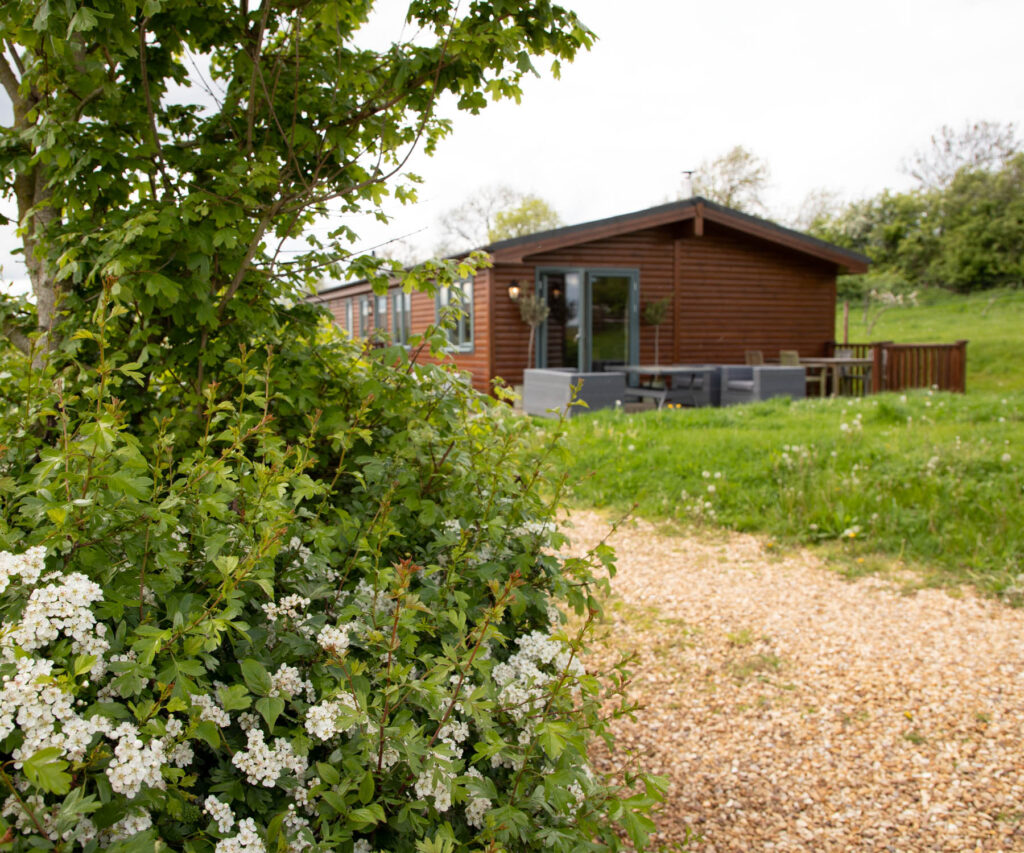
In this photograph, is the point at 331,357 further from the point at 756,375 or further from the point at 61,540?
the point at 756,375

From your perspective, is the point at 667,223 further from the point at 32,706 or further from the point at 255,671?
the point at 32,706

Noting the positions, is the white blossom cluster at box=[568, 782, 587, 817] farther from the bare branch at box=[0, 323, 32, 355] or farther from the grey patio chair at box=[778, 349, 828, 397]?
the grey patio chair at box=[778, 349, 828, 397]

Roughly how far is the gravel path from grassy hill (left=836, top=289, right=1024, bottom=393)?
15142 millimetres

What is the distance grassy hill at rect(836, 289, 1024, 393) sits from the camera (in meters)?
18.7

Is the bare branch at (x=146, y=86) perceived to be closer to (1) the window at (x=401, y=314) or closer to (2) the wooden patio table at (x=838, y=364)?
(2) the wooden patio table at (x=838, y=364)

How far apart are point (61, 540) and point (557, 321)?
591 inches

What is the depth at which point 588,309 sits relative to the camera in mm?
15703

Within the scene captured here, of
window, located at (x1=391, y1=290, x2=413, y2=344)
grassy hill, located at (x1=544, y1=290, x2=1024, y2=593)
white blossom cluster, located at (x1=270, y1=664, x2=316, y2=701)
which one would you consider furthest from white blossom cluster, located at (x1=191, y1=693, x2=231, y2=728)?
window, located at (x1=391, y1=290, x2=413, y2=344)

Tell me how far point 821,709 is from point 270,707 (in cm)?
263

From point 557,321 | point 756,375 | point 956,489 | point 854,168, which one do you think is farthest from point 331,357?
point 854,168

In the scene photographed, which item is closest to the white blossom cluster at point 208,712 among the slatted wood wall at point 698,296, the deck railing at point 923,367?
the slatted wood wall at point 698,296

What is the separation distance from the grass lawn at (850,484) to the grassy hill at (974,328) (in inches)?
460

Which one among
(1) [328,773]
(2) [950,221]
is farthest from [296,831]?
(2) [950,221]

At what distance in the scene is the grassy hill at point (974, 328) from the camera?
61.5ft
